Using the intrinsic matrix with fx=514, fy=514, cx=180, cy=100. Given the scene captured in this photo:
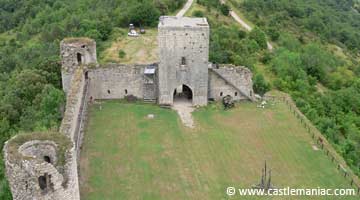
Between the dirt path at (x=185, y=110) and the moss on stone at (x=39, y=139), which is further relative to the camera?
the dirt path at (x=185, y=110)

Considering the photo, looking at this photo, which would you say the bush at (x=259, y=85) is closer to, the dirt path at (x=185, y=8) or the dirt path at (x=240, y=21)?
the dirt path at (x=185, y=8)

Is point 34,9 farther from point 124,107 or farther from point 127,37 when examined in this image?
point 124,107

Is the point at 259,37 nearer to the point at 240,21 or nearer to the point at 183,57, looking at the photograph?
the point at 240,21

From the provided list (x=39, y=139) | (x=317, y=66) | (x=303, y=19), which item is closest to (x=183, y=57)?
(x=39, y=139)

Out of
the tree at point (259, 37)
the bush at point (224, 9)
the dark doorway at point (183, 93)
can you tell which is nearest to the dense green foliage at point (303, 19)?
the bush at point (224, 9)

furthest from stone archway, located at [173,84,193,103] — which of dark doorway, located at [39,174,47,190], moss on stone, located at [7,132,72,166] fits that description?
dark doorway, located at [39,174,47,190]
